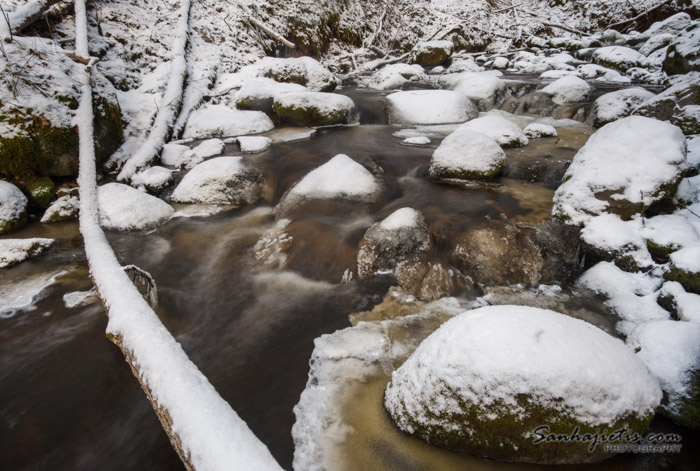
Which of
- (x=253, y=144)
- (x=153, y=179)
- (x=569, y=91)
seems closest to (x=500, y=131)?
(x=569, y=91)

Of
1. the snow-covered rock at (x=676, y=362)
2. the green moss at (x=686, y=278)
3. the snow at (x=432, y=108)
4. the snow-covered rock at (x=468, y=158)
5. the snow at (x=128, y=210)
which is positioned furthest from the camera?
the snow at (x=432, y=108)

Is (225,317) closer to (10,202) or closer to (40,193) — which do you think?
(10,202)

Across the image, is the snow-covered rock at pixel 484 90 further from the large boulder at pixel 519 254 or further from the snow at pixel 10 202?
the snow at pixel 10 202

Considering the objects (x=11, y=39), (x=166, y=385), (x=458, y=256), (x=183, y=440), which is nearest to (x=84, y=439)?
(x=166, y=385)

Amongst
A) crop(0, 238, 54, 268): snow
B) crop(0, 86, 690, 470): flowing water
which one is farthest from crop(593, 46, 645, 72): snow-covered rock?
crop(0, 238, 54, 268): snow

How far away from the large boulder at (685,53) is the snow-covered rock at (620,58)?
3303 millimetres

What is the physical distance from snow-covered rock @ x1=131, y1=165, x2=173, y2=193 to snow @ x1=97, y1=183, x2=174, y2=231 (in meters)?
0.54

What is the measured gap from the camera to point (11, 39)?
529 centimetres

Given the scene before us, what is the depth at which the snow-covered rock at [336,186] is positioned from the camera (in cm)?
497

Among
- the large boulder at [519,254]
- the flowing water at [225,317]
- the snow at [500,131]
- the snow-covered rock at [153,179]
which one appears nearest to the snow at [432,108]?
the snow at [500,131]

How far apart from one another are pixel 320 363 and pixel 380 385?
1.90ft

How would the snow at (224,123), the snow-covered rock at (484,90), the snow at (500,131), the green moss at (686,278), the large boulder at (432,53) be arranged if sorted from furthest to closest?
the large boulder at (432,53) < the snow-covered rock at (484,90) < the snow at (224,123) < the snow at (500,131) < the green moss at (686,278)

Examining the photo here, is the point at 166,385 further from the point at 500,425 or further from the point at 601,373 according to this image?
the point at 601,373

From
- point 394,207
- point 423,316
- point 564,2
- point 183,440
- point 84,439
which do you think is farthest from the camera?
point 564,2
